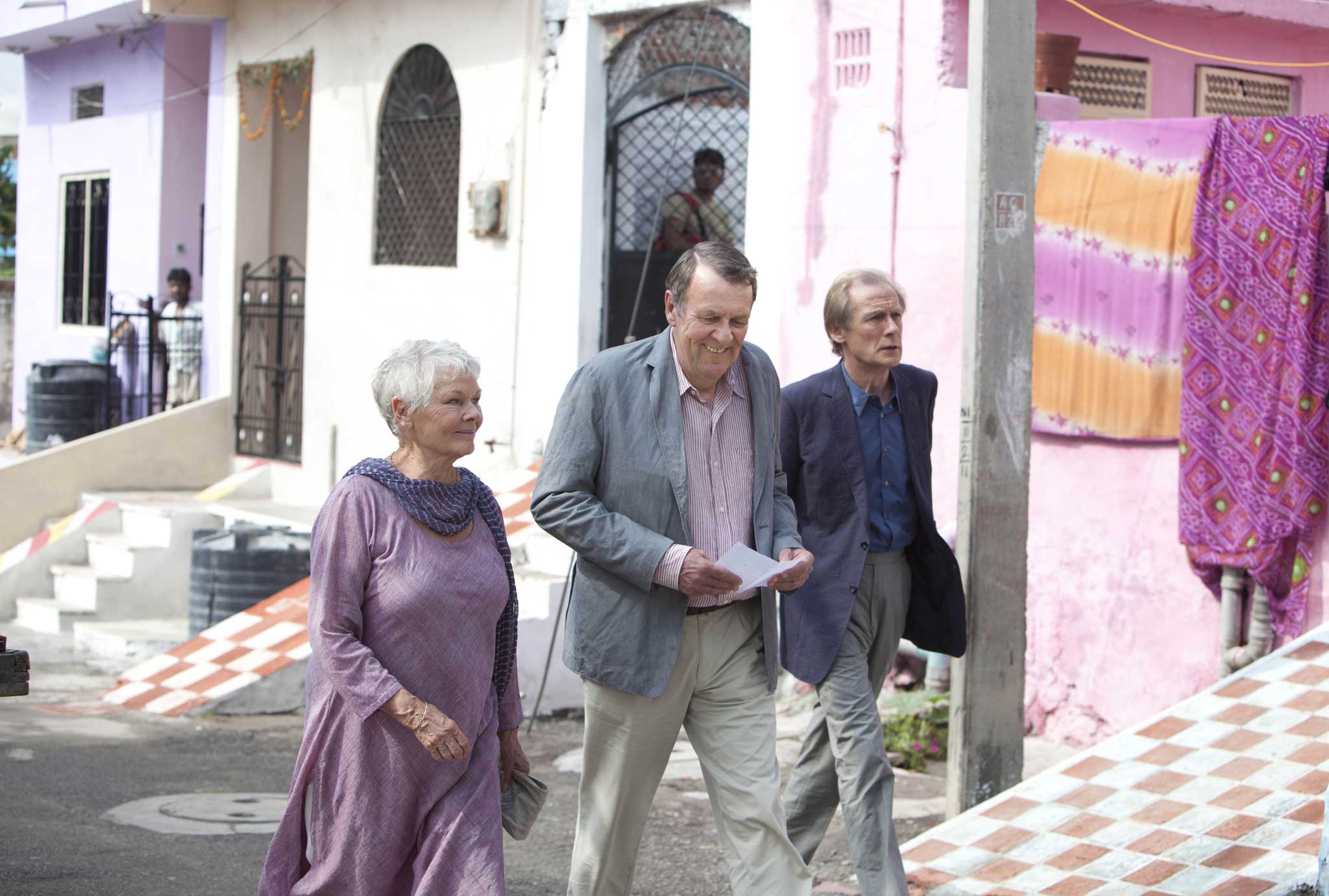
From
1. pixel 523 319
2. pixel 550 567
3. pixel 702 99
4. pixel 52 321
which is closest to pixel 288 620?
pixel 550 567

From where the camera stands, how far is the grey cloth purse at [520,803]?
3.84m

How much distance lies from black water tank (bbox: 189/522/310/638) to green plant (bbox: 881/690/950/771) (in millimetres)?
3859

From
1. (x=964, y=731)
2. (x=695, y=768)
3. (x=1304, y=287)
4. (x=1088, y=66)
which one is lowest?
(x=695, y=768)

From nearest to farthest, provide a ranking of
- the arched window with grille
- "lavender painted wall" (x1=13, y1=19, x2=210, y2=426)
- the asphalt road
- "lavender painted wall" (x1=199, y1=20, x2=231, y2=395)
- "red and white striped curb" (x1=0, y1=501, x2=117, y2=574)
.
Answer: the asphalt road, the arched window with grille, "red and white striped curb" (x1=0, y1=501, x2=117, y2=574), "lavender painted wall" (x1=199, y1=20, x2=231, y2=395), "lavender painted wall" (x1=13, y1=19, x2=210, y2=426)

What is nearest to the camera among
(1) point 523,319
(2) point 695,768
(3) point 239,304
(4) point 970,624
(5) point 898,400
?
(5) point 898,400

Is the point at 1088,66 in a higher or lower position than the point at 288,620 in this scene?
higher

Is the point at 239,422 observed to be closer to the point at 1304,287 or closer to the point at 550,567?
the point at 550,567

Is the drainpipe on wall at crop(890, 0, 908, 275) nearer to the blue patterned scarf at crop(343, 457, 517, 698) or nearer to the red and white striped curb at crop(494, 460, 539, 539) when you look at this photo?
the red and white striped curb at crop(494, 460, 539, 539)

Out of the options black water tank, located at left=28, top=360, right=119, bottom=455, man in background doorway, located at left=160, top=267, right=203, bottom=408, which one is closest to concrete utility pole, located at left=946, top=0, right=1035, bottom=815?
man in background doorway, located at left=160, top=267, right=203, bottom=408

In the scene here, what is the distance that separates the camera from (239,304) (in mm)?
13938

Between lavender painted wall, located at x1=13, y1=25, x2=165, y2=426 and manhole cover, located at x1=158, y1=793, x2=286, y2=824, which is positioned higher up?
lavender painted wall, located at x1=13, y1=25, x2=165, y2=426

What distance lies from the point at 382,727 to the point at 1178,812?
2974 millimetres

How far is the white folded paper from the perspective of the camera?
3906mm

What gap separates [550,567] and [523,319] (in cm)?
200
